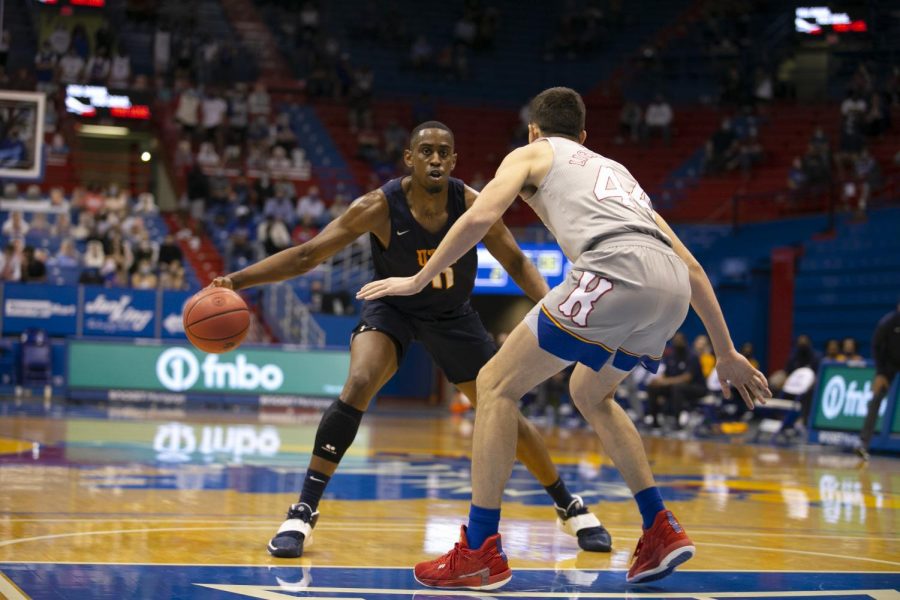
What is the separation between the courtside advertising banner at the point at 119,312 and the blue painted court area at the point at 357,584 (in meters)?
18.7

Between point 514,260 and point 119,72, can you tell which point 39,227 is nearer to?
point 119,72

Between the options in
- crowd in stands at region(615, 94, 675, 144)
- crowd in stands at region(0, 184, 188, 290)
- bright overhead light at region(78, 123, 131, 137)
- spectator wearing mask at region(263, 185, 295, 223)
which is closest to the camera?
crowd in stands at region(0, 184, 188, 290)

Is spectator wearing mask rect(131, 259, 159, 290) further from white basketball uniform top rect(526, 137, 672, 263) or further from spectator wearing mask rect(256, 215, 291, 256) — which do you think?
white basketball uniform top rect(526, 137, 672, 263)

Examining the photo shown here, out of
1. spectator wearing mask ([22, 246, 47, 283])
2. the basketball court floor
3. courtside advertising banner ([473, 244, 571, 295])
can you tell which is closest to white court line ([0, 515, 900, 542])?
the basketball court floor

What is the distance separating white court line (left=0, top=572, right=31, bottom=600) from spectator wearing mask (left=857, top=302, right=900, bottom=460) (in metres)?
11.8

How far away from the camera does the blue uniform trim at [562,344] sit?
16.4 feet

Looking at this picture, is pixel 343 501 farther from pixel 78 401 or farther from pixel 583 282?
pixel 78 401

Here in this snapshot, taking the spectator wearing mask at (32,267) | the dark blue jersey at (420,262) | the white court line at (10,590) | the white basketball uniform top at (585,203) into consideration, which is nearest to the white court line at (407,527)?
the dark blue jersey at (420,262)

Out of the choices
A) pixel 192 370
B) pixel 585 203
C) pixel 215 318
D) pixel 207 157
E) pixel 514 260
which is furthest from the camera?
pixel 207 157

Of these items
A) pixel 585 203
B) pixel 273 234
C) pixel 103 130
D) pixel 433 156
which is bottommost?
pixel 585 203

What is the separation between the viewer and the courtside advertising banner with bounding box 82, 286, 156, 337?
23.3 m

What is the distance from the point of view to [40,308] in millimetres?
23047

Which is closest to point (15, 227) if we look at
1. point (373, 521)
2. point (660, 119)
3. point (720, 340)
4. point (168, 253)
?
point (168, 253)

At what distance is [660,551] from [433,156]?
2.33m
